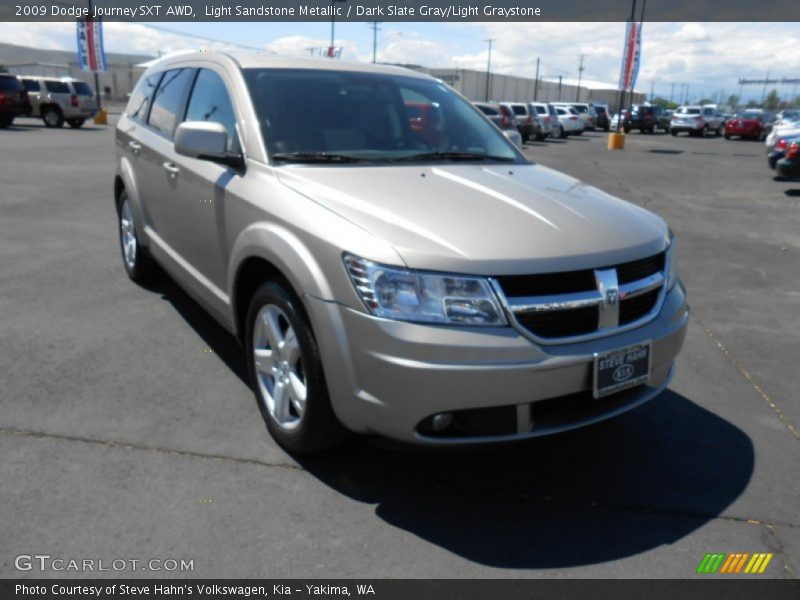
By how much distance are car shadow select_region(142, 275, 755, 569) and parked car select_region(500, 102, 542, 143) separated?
86.0 ft

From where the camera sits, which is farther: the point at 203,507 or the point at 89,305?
the point at 89,305

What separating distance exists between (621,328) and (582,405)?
35cm

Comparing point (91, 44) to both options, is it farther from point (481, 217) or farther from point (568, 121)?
point (481, 217)

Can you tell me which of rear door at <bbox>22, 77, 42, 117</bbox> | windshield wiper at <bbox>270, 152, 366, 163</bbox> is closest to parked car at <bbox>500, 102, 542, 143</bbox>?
rear door at <bbox>22, 77, 42, 117</bbox>

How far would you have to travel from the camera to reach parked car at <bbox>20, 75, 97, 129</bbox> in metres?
26.8

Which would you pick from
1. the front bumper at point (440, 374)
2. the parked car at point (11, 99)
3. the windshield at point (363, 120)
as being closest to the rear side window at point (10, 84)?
the parked car at point (11, 99)

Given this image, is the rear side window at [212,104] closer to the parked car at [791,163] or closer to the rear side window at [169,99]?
the rear side window at [169,99]

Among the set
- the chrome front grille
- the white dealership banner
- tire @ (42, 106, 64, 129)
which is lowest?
tire @ (42, 106, 64, 129)

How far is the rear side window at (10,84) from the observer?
78.0 feet

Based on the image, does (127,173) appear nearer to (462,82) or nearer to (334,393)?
(334,393)

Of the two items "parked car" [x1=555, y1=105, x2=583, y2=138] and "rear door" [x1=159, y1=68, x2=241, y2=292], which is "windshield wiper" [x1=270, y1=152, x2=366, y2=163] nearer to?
"rear door" [x1=159, y1=68, x2=241, y2=292]
